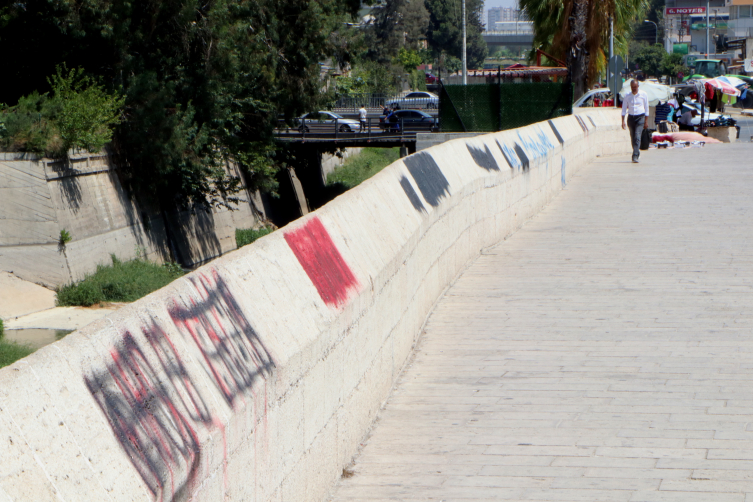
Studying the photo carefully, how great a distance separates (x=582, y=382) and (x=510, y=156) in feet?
18.8

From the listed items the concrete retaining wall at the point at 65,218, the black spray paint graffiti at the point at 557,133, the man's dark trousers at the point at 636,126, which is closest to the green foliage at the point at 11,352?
the concrete retaining wall at the point at 65,218

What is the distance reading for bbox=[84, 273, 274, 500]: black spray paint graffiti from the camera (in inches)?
93.7

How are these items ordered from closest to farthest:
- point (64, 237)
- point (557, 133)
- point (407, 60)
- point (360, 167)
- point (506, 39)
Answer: point (557, 133), point (64, 237), point (360, 167), point (407, 60), point (506, 39)

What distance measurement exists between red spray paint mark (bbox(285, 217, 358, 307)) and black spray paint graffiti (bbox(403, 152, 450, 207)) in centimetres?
247

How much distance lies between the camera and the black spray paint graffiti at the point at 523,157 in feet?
36.8

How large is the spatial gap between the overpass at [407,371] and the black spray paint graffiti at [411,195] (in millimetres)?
21

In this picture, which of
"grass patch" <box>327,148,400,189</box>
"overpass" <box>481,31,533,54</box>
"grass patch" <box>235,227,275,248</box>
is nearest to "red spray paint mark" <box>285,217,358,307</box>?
"grass patch" <box>235,227,275,248</box>

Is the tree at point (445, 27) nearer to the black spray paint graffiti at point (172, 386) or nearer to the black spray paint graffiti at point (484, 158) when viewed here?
the black spray paint graffiti at point (484, 158)

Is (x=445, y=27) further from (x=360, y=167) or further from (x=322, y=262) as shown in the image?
(x=322, y=262)

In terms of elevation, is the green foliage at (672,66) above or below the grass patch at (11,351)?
above

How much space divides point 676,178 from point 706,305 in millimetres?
9221

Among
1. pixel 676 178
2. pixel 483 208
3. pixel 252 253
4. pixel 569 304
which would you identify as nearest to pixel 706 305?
pixel 569 304

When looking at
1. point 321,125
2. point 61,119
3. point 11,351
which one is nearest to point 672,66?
point 321,125

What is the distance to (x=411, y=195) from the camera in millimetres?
6523
